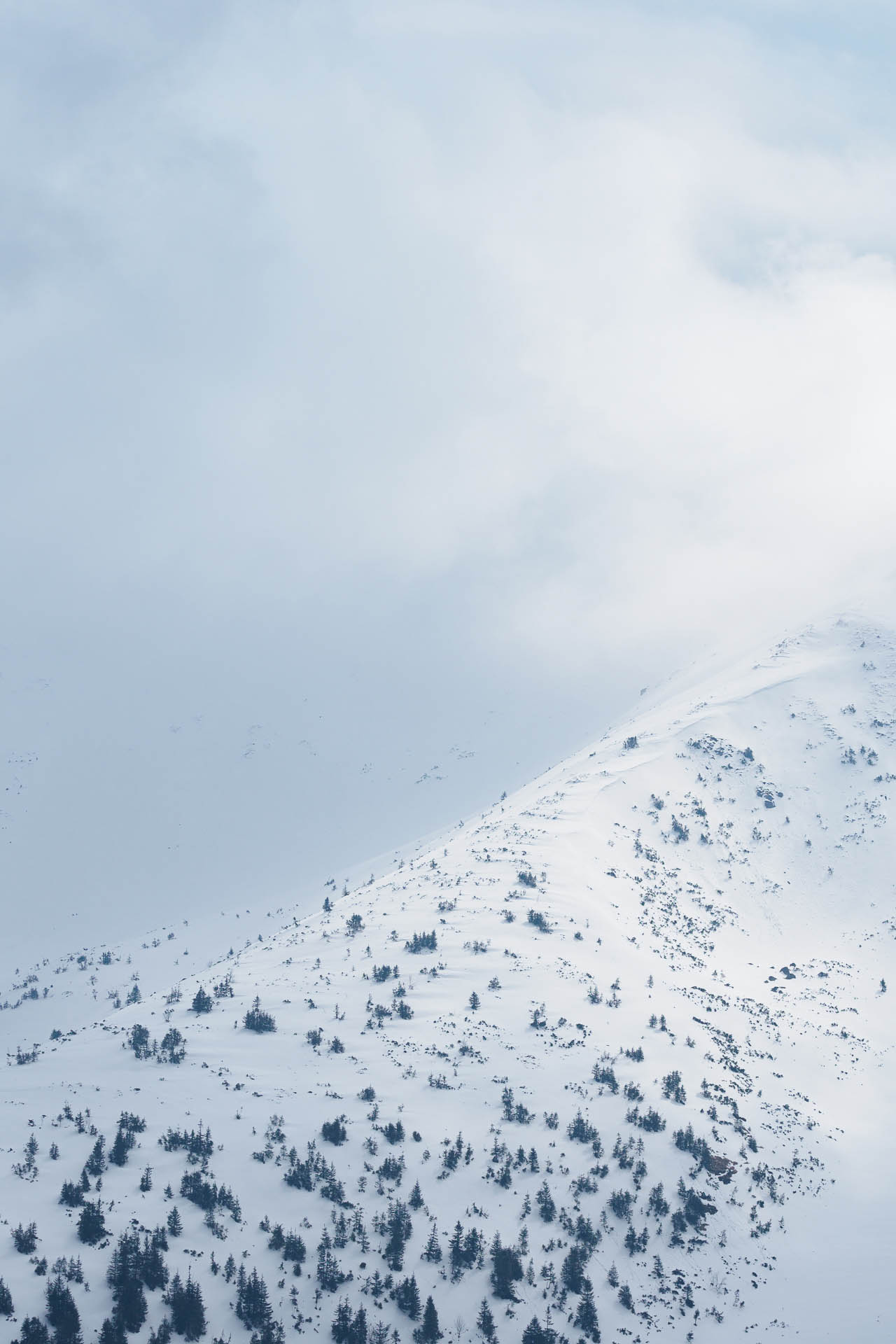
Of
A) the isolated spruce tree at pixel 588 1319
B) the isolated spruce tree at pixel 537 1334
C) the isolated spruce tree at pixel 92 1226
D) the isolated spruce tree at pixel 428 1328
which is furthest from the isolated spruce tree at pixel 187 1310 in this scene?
the isolated spruce tree at pixel 588 1319

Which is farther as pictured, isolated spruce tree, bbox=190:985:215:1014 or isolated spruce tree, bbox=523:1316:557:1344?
isolated spruce tree, bbox=190:985:215:1014

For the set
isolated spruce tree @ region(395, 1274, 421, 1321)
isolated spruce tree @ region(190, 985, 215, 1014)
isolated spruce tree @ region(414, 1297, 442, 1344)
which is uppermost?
isolated spruce tree @ region(190, 985, 215, 1014)

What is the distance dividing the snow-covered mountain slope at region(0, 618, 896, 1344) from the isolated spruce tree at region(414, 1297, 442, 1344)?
75 centimetres

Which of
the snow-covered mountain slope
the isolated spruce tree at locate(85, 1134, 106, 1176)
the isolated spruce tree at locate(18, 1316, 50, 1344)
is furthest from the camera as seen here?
the isolated spruce tree at locate(85, 1134, 106, 1176)

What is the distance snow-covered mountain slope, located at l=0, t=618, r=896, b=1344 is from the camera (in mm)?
82312

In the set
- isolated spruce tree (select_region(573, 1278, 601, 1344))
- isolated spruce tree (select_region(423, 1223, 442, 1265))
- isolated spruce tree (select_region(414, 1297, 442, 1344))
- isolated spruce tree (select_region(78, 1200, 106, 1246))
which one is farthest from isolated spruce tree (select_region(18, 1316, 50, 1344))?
isolated spruce tree (select_region(573, 1278, 601, 1344))

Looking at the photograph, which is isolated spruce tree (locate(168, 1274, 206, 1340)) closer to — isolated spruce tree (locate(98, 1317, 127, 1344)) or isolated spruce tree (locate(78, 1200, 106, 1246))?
isolated spruce tree (locate(98, 1317, 127, 1344))

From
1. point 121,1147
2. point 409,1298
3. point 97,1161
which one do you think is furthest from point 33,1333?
point 409,1298

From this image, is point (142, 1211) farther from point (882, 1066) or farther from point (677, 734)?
point (677, 734)

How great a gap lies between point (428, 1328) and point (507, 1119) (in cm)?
2221

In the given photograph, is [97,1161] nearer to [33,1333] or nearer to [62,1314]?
[62,1314]

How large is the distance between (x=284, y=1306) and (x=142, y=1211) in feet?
43.5

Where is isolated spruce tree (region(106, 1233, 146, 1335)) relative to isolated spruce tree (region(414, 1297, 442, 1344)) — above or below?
above

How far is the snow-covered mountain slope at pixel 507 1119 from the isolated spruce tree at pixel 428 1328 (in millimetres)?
745
